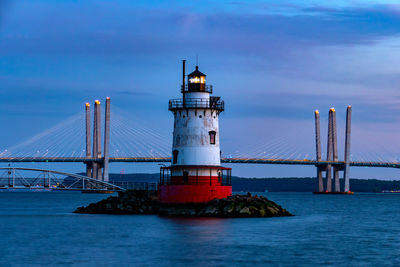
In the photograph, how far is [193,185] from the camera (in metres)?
39.2

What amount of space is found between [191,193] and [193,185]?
481 millimetres

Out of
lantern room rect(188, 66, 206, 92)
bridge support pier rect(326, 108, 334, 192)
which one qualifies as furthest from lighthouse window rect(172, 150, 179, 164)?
bridge support pier rect(326, 108, 334, 192)

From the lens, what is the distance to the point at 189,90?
40438 millimetres

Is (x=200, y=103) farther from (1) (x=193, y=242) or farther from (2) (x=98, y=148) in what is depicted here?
(2) (x=98, y=148)

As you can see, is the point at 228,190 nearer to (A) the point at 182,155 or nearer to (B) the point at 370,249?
(A) the point at 182,155

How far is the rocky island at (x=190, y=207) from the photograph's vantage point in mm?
39125

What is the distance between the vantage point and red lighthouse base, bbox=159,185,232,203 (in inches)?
1548

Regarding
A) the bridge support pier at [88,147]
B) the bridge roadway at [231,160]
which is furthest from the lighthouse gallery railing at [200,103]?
the bridge support pier at [88,147]

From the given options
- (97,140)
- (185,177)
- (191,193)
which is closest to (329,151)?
(97,140)

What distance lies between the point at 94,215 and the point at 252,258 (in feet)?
68.0

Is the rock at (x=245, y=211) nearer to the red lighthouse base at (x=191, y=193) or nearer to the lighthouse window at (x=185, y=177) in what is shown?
the red lighthouse base at (x=191, y=193)

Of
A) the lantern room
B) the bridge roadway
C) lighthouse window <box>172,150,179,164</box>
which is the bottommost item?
lighthouse window <box>172,150,179,164</box>

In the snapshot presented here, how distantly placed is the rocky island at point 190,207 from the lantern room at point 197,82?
661 cm

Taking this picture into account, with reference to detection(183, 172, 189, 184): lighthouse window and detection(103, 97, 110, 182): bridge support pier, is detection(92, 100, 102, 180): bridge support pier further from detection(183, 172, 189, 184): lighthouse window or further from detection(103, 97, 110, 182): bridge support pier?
detection(183, 172, 189, 184): lighthouse window
